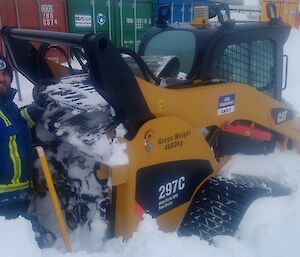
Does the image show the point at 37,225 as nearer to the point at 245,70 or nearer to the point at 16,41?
the point at 16,41

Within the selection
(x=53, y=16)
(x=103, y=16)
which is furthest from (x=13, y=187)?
(x=103, y=16)

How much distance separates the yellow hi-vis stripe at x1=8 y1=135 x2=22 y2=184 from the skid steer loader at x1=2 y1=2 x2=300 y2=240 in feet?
0.95

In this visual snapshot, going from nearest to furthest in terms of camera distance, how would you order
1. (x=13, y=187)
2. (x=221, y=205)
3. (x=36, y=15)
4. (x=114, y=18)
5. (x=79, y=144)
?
(x=79, y=144)
(x=13, y=187)
(x=221, y=205)
(x=36, y=15)
(x=114, y=18)

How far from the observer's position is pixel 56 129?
285 centimetres

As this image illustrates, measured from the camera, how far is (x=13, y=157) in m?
2.75

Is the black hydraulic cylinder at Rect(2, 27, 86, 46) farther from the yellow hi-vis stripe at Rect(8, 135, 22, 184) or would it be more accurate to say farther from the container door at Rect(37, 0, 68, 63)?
Result: the container door at Rect(37, 0, 68, 63)

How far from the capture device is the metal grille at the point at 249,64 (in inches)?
127

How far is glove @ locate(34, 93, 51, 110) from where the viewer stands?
3078mm

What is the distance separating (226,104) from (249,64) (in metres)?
0.59

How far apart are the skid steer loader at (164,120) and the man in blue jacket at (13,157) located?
0.75 feet

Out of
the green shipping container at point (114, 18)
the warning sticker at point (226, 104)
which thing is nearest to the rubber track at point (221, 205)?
the warning sticker at point (226, 104)

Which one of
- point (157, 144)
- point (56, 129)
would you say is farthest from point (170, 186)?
point (56, 129)

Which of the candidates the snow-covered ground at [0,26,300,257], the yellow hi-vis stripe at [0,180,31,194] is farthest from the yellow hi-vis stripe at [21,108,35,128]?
the snow-covered ground at [0,26,300,257]

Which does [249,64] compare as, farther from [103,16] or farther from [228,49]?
[103,16]
